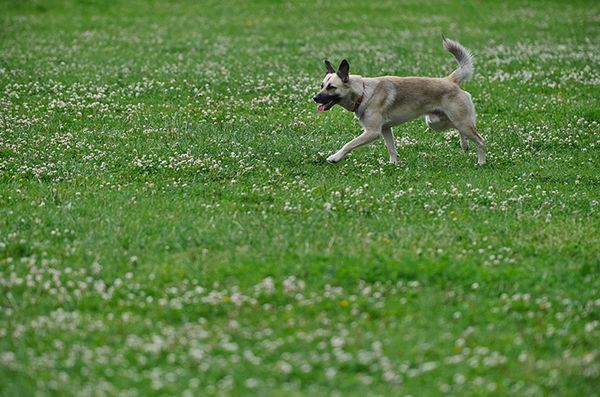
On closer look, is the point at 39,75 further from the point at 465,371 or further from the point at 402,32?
the point at 465,371

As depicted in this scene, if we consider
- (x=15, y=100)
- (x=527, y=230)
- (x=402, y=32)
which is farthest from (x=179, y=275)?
(x=402, y=32)

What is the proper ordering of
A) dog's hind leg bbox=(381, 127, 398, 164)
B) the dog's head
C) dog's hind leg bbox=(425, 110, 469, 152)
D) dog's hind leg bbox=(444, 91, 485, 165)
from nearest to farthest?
the dog's head, dog's hind leg bbox=(444, 91, 485, 165), dog's hind leg bbox=(381, 127, 398, 164), dog's hind leg bbox=(425, 110, 469, 152)

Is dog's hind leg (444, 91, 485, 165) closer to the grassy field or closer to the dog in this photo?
the dog

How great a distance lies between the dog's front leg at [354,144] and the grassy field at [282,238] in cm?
20

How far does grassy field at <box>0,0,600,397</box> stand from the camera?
6.42 meters

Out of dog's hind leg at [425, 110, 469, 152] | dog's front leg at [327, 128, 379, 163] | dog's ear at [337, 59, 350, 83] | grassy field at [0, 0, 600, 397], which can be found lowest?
grassy field at [0, 0, 600, 397]

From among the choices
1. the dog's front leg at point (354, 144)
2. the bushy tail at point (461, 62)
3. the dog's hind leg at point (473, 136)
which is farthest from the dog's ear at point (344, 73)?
the dog's hind leg at point (473, 136)

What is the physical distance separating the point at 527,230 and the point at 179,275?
4.13 meters

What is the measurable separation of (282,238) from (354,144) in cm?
373

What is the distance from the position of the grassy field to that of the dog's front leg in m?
0.20

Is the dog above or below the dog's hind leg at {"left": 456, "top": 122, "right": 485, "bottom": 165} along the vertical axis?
above

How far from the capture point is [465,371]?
6348mm

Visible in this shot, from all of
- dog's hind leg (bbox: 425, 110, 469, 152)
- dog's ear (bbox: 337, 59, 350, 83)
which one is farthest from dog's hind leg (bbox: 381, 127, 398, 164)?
dog's ear (bbox: 337, 59, 350, 83)

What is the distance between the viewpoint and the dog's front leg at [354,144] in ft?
40.9
